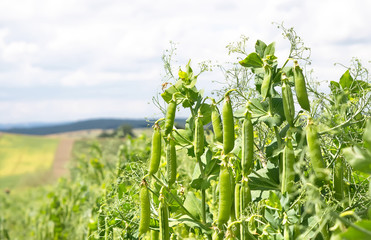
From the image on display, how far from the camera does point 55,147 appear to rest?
30781 mm

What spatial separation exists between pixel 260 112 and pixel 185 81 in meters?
0.31

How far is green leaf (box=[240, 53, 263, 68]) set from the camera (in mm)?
1367

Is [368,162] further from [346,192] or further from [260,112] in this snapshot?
[346,192]

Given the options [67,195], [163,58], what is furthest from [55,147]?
[163,58]

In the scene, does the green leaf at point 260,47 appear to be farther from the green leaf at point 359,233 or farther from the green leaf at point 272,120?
the green leaf at point 359,233

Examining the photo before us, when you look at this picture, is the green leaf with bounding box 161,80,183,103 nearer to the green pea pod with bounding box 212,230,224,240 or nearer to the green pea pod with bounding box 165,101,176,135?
the green pea pod with bounding box 165,101,176,135

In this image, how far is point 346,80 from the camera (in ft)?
5.40

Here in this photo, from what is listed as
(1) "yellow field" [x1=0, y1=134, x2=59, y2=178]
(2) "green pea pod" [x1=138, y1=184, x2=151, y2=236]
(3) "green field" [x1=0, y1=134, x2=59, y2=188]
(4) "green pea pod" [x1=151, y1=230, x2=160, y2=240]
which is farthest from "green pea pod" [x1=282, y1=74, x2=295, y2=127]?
(1) "yellow field" [x1=0, y1=134, x2=59, y2=178]

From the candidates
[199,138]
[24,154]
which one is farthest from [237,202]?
[24,154]

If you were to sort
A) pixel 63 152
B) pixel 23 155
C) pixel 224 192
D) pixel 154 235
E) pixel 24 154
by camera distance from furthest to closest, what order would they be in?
1. pixel 24 154
2. pixel 23 155
3. pixel 63 152
4. pixel 154 235
5. pixel 224 192

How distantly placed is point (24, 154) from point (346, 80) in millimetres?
30594

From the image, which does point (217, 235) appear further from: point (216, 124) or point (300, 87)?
point (300, 87)

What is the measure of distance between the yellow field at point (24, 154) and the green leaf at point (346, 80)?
2562 centimetres

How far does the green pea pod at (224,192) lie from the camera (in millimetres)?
1272
